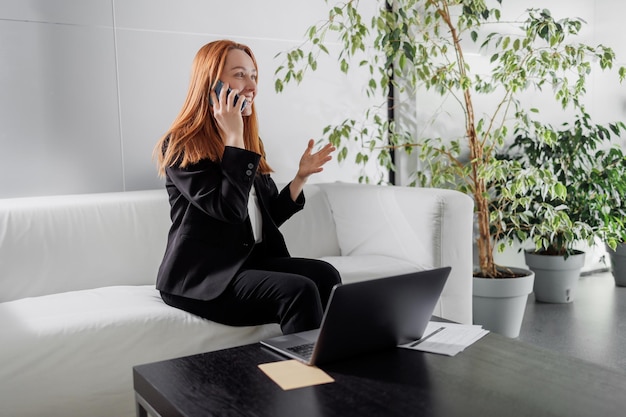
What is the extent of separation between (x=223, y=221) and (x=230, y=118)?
0.33m

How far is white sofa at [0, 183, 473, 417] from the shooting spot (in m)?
1.84

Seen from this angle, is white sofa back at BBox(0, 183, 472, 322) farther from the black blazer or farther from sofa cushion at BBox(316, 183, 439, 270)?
the black blazer

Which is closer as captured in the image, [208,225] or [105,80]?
[208,225]

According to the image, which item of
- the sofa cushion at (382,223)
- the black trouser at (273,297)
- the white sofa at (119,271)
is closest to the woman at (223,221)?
the black trouser at (273,297)

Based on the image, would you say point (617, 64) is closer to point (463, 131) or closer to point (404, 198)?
point (463, 131)

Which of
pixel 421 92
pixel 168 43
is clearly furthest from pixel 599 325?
pixel 168 43

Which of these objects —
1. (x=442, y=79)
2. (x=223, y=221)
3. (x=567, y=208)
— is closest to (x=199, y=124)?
(x=223, y=221)

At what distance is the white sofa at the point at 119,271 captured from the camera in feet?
6.05

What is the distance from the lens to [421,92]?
12.1ft

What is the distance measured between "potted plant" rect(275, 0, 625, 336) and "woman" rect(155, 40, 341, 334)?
1051mm

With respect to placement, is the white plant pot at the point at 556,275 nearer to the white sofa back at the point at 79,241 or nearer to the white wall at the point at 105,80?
the white wall at the point at 105,80

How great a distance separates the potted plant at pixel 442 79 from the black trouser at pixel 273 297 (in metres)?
1.24

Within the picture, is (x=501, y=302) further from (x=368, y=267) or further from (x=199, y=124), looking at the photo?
(x=199, y=124)

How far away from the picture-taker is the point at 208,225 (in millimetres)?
2033
